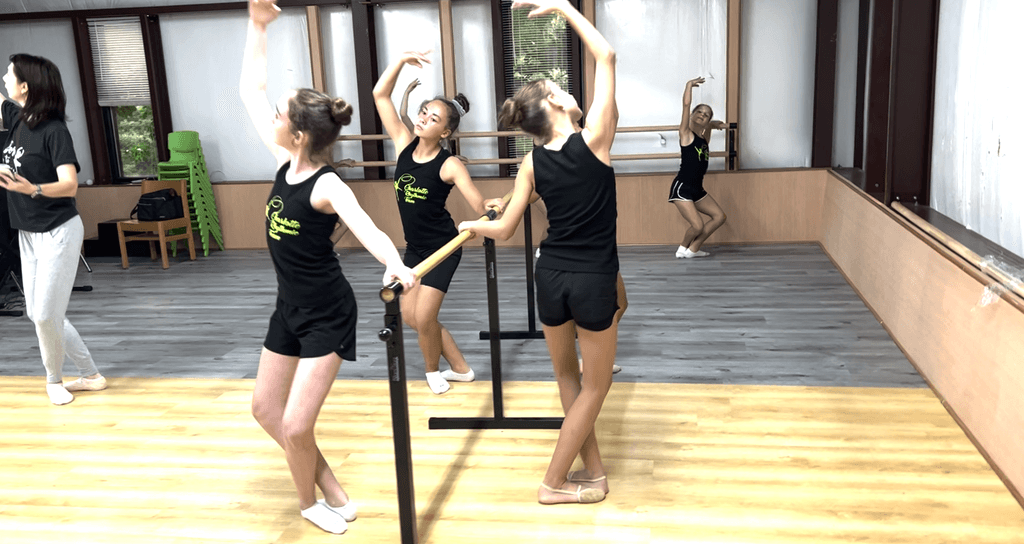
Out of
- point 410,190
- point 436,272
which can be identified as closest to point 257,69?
point 410,190

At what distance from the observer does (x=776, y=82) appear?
7.56 metres

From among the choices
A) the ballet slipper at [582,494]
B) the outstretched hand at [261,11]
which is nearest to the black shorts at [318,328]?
the ballet slipper at [582,494]

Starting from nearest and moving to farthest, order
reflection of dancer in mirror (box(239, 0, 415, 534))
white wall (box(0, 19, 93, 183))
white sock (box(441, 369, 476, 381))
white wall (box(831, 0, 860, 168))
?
1. reflection of dancer in mirror (box(239, 0, 415, 534))
2. white sock (box(441, 369, 476, 381))
3. white wall (box(831, 0, 860, 168))
4. white wall (box(0, 19, 93, 183))

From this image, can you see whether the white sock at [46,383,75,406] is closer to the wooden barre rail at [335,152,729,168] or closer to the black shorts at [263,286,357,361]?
the black shorts at [263,286,357,361]

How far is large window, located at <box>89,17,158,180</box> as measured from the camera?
8.28m

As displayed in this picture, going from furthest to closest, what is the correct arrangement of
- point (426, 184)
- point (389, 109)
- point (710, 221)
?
point (710, 221) < point (389, 109) < point (426, 184)

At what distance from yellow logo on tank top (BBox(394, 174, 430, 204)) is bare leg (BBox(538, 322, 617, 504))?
1190 millimetres

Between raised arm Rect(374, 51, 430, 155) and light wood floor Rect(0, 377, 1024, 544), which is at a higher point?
raised arm Rect(374, 51, 430, 155)

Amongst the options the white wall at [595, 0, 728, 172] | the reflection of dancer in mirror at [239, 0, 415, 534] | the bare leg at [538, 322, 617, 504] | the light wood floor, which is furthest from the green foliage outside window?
the bare leg at [538, 322, 617, 504]

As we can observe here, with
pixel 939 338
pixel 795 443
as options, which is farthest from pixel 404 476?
pixel 939 338

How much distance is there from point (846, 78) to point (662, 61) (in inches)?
65.0

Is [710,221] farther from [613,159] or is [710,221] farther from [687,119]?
[613,159]

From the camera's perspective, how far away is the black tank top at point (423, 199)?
3568 mm

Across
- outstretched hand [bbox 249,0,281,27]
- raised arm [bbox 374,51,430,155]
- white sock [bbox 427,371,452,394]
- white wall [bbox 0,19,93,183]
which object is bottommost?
white sock [bbox 427,371,452,394]
